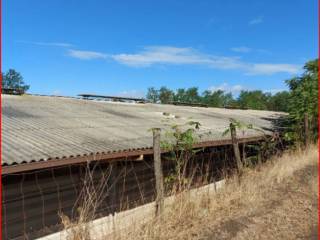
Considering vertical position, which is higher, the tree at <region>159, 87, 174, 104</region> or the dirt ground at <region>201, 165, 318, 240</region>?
the tree at <region>159, 87, 174, 104</region>

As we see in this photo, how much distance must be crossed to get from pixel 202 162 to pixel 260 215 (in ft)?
13.6

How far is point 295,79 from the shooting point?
23.2 meters

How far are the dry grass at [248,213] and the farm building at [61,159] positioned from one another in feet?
3.75

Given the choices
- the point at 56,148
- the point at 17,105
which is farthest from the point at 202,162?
the point at 56,148

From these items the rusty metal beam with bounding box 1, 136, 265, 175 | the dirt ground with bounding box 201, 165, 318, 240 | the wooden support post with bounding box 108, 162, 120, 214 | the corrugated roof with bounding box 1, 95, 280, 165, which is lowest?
the dirt ground with bounding box 201, 165, 318, 240

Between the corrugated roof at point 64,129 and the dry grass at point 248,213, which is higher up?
the corrugated roof at point 64,129

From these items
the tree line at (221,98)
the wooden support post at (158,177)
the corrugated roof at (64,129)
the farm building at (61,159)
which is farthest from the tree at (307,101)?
the tree line at (221,98)

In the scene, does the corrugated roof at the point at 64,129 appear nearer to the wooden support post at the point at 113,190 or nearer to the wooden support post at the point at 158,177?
the wooden support post at the point at 158,177

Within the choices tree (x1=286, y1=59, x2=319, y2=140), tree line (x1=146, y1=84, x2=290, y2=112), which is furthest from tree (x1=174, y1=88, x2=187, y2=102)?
tree (x1=286, y1=59, x2=319, y2=140)

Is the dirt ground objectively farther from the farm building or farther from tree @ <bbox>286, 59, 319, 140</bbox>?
tree @ <bbox>286, 59, 319, 140</bbox>

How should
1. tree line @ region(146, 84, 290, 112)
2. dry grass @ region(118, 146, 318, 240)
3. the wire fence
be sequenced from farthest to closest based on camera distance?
tree line @ region(146, 84, 290, 112) < dry grass @ region(118, 146, 318, 240) < the wire fence

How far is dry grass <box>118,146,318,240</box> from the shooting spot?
7.11m

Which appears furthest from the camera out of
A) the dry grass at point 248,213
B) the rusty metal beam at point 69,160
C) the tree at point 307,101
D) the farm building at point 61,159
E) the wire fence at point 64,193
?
the tree at point 307,101

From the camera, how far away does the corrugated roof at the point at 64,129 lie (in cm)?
654
